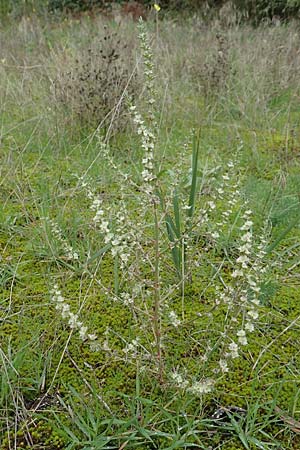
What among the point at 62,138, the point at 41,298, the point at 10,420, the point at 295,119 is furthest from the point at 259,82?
the point at 10,420

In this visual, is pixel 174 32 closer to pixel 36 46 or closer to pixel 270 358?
pixel 36 46

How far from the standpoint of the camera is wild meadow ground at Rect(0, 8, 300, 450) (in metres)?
1.29

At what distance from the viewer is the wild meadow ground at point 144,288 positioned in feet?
4.22

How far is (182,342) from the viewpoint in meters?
1.60

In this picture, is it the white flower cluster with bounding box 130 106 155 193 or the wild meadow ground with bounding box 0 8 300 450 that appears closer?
the white flower cluster with bounding box 130 106 155 193

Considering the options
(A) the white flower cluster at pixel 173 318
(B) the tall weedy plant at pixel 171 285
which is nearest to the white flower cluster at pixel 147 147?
(B) the tall weedy plant at pixel 171 285

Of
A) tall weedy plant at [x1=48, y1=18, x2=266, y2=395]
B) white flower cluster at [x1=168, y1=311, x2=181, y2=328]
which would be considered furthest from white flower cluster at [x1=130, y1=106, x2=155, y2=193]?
white flower cluster at [x1=168, y1=311, x2=181, y2=328]

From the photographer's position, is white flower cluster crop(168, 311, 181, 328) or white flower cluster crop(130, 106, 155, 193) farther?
white flower cluster crop(168, 311, 181, 328)

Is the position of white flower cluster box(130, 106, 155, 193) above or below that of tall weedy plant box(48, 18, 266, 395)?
above

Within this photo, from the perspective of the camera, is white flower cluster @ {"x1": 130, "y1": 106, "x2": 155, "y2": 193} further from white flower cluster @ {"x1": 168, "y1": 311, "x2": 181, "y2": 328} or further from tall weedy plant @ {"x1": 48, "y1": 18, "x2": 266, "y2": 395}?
white flower cluster @ {"x1": 168, "y1": 311, "x2": 181, "y2": 328}

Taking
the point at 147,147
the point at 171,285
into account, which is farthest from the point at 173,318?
the point at 147,147

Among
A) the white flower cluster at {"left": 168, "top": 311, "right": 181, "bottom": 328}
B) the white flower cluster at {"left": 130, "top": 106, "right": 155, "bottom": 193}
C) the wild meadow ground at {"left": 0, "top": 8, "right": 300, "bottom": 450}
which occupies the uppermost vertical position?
the white flower cluster at {"left": 130, "top": 106, "right": 155, "bottom": 193}

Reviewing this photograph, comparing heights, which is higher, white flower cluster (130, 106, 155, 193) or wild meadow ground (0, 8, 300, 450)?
white flower cluster (130, 106, 155, 193)

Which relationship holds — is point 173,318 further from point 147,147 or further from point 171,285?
point 147,147
